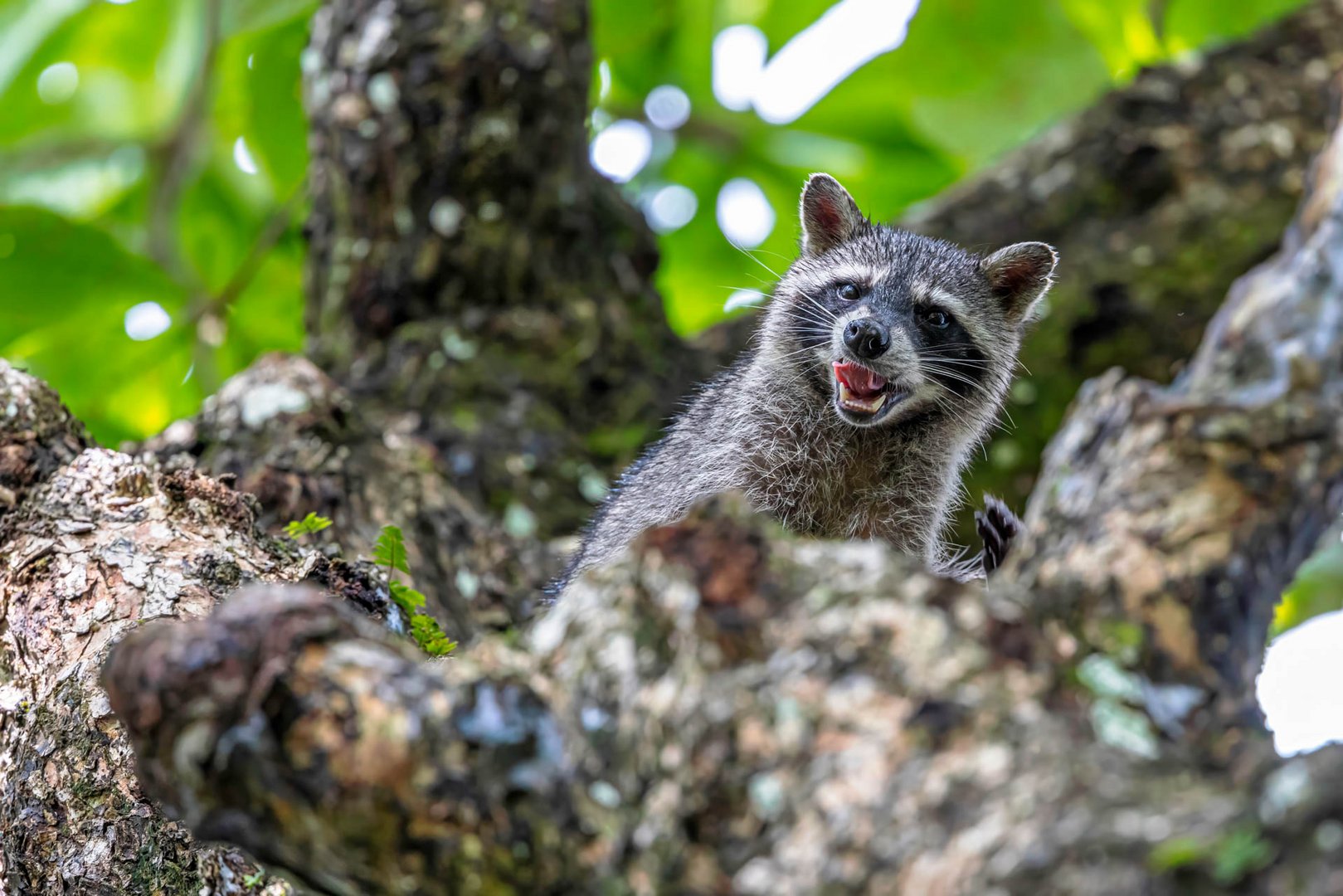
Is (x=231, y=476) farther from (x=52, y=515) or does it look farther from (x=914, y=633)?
(x=914, y=633)

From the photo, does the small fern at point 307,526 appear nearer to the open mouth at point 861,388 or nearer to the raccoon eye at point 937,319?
the open mouth at point 861,388

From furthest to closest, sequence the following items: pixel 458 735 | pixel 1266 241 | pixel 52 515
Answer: pixel 1266 241 → pixel 52 515 → pixel 458 735

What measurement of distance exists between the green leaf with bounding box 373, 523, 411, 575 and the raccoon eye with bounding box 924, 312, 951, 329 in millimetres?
2694

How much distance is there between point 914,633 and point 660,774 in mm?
431

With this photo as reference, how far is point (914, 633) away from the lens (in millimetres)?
1957

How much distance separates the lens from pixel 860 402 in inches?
220

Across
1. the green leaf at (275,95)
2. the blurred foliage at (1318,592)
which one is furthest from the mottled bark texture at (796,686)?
the blurred foliage at (1318,592)

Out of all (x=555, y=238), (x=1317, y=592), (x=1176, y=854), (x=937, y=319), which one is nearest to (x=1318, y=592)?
(x=1317, y=592)

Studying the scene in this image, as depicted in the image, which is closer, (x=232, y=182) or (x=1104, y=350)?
(x=1104, y=350)

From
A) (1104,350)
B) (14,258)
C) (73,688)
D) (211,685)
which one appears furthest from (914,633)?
(14,258)

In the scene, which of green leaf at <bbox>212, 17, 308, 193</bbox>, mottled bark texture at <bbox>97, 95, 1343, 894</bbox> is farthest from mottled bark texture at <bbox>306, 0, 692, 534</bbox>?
mottled bark texture at <bbox>97, 95, 1343, 894</bbox>

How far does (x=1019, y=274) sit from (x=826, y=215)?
1006mm

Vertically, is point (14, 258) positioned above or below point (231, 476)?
below

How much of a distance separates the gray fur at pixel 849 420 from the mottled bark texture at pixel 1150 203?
2.58 feet
